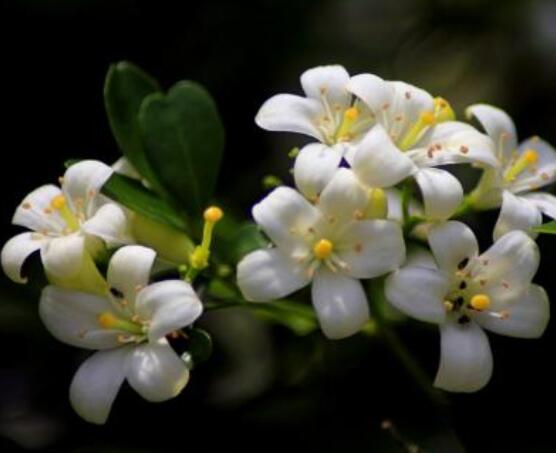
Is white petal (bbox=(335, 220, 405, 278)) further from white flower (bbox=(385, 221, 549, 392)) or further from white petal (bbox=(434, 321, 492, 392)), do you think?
white petal (bbox=(434, 321, 492, 392))

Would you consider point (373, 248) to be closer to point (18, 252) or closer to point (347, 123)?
point (347, 123)

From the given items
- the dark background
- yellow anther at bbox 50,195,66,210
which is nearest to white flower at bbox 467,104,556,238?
the dark background

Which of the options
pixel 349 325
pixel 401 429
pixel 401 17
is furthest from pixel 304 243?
pixel 401 17

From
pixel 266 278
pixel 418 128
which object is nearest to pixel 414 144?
pixel 418 128

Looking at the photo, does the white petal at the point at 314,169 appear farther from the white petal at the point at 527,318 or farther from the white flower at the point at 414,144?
the white petal at the point at 527,318

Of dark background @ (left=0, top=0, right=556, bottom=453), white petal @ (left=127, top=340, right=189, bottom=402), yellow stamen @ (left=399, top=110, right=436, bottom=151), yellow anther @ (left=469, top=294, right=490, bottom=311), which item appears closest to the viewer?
white petal @ (left=127, top=340, right=189, bottom=402)

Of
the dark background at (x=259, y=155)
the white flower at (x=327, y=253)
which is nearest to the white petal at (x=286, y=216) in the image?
the white flower at (x=327, y=253)
